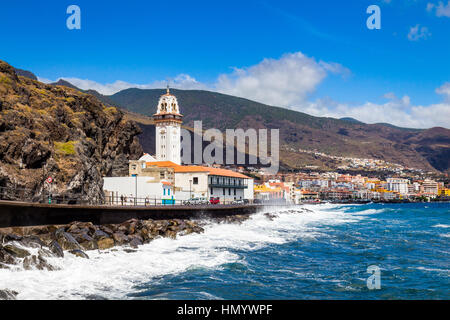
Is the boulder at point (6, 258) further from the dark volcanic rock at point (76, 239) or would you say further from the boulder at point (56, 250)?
the boulder at point (56, 250)

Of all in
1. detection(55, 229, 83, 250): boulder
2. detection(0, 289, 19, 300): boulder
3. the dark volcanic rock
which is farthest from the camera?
detection(55, 229, 83, 250): boulder

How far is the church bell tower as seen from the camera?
89.5 m

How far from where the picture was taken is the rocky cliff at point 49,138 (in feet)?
114

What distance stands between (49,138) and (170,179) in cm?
2819

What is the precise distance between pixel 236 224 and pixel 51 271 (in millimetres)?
36835

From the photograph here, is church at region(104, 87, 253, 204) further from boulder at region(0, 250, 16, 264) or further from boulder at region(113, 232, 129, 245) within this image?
boulder at region(0, 250, 16, 264)

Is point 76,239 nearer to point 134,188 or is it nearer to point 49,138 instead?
point 49,138

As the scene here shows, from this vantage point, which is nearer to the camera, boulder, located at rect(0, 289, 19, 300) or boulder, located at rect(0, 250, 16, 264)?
boulder, located at rect(0, 289, 19, 300)

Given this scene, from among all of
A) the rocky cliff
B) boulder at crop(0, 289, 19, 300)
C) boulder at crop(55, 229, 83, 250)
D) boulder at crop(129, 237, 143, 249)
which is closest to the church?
the rocky cliff

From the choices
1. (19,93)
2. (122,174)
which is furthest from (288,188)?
(19,93)

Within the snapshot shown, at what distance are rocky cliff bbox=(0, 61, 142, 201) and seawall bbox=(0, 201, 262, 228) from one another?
276 cm

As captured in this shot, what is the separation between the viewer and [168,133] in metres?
89.9

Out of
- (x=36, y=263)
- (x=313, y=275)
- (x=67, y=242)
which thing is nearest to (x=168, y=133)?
(x=67, y=242)
